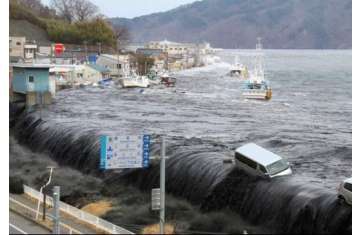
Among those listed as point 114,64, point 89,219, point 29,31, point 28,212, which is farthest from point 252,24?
point 89,219

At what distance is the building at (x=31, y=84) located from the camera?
20.8 metres

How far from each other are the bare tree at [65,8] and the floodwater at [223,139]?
26.0m

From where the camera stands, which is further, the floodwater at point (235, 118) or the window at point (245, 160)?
the floodwater at point (235, 118)

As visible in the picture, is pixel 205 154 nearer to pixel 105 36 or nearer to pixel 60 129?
pixel 60 129

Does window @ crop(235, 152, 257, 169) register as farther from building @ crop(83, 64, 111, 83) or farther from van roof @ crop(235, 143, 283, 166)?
building @ crop(83, 64, 111, 83)

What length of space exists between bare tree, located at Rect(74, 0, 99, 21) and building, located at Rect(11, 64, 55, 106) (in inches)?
1314

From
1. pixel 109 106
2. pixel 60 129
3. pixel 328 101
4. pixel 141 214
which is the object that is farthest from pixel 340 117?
pixel 141 214

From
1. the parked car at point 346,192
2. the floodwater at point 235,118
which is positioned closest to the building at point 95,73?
the floodwater at point 235,118

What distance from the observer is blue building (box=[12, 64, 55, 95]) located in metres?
20.8

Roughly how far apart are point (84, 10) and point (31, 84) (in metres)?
34.4

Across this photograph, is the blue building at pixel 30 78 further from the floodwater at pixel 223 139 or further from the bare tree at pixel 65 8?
the bare tree at pixel 65 8

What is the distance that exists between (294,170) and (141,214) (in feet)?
10.9

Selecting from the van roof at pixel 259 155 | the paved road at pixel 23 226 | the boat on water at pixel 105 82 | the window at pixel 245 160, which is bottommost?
the paved road at pixel 23 226
